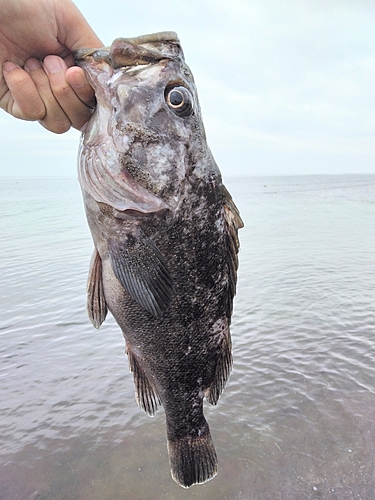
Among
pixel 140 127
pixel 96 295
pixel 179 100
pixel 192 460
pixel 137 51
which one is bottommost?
pixel 192 460

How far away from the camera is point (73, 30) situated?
7.32ft

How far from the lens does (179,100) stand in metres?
2.25

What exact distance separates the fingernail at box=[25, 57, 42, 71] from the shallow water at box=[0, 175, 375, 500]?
425cm

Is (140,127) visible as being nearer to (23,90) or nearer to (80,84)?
(80,84)

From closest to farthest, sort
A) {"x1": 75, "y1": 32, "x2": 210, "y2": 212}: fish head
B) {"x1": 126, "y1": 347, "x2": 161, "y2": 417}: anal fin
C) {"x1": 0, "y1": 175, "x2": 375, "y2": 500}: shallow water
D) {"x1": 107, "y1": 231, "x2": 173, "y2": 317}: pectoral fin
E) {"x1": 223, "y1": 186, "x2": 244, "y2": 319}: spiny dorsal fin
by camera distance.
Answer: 1. {"x1": 75, "y1": 32, "x2": 210, "y2": 212}: fish head
2. {"x1": 107, "y1": 231, "x2": 173, "y2": 317}: pectoral fin
3. {"x1": 223, "y1": 186, "x2": 244, "y2": 319}: spiny dorsal fin
4. {"x1": 126, "y1": 347, "x2": 161, "y2": 417}: anal fin
5. {"x1": 0, "y1": 175, "x2": 375, "y2": 500}: shallow water

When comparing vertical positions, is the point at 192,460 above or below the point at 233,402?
above

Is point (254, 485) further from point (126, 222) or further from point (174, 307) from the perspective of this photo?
point (126, 222)

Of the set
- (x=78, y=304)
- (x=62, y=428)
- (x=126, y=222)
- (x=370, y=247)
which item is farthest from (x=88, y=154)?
(x=370, y=247)

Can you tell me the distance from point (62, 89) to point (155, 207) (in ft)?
2.73

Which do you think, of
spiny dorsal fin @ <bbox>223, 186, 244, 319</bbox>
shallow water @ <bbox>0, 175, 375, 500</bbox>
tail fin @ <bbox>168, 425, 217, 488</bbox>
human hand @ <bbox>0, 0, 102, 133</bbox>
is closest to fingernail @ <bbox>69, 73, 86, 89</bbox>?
human hand @ <bbox>0, 0, 102, 133</bbox>

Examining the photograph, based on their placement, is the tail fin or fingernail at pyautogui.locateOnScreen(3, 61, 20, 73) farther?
the tail fin

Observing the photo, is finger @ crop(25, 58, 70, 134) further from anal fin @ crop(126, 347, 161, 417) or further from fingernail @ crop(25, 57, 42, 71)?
anal fin @ crop(126, 347, 161, 417)

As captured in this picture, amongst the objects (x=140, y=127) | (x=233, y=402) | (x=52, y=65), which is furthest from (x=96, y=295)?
(x=233, y=402)

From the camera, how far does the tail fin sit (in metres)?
2.78
